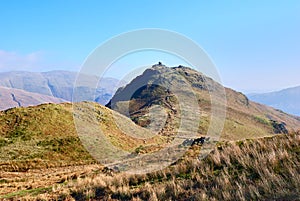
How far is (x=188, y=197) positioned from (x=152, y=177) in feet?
13.1

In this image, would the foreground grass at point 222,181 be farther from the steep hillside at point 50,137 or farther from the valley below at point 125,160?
the steep hillside at point 50,137

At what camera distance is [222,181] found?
9.40m

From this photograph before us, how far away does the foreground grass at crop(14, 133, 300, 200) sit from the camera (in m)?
8.12

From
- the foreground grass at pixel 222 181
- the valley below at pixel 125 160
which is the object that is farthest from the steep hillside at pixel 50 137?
the foreground grass at pixel 222 181

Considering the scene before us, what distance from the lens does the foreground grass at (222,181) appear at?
812 centimetres

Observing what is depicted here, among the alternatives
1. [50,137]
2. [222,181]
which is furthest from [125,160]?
[50,137]

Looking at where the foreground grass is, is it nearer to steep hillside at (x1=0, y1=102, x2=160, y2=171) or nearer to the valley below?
the valley below

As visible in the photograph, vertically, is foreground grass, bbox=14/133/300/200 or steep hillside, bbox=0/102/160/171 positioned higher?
foreground grass, bbox=14/133/300/200

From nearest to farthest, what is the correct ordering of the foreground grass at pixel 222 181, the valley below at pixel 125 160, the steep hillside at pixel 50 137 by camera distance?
the foreground grass at pixel 222 181
the valley below at pixel 125 160
the steep hillside at pixel 50 137

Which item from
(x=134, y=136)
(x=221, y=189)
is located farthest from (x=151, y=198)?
(x=134, y=136)

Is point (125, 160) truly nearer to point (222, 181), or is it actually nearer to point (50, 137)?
point (222, 181)

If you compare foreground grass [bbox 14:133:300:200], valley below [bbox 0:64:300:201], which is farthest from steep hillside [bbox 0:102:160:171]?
foreground grass [bbox 14:133:300:200]

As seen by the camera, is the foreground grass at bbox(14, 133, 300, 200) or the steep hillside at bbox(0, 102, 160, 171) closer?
the foreground grass at bbox(14, 133, 300, 200)

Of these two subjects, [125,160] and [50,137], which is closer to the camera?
[125,160]
